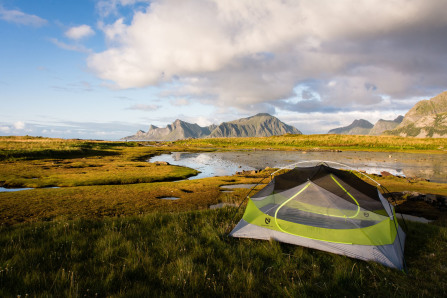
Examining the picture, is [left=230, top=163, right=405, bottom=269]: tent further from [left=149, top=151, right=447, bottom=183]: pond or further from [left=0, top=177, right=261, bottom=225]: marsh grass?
[left=149, top=151, right=447, bottom=183]: pond

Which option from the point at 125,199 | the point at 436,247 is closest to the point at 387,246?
the point at 436,247

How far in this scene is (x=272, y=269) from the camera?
5625 millimetres

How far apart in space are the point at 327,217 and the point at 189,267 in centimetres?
557

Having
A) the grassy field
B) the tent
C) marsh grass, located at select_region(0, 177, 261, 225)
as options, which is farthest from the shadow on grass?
the tent

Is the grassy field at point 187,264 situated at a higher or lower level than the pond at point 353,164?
higher

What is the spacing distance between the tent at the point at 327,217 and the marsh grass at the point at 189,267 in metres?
0.38

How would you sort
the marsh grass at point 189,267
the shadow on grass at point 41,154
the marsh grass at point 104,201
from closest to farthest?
the marsh grass at point 189,267 → the marsh grass at point 104,201 → the shadow on grass at point 41,154

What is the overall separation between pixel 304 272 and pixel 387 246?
3003 mm

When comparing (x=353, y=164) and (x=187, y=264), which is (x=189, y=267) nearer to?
(x=187, y=264)

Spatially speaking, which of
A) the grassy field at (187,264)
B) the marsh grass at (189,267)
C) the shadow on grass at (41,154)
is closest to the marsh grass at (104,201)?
the grassy field at (187,264)

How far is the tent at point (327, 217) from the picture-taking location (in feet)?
21.6

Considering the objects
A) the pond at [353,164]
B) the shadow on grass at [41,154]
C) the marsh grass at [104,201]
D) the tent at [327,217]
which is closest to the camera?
the tent at [327,217]

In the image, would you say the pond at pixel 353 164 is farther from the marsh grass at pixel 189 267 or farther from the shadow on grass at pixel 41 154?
the marsh grass at pixel 189 267

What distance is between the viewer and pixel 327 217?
802 centimetres
